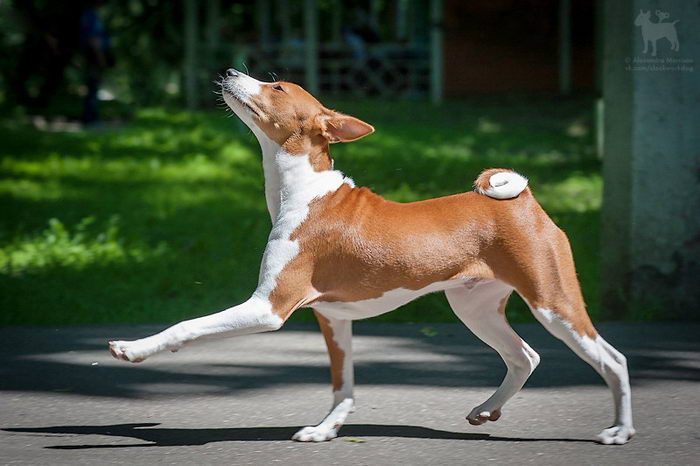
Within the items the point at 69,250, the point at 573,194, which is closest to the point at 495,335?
the point at 69,250

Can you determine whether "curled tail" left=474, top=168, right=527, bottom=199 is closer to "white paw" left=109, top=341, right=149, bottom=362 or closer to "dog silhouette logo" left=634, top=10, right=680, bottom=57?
"white paw" left=109, top=341, right=149, bottom=362

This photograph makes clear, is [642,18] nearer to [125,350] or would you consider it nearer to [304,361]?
[304,361]

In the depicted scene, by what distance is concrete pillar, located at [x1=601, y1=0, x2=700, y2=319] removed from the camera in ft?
25.3

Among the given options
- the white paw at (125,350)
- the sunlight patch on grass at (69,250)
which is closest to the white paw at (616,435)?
the white paw at (125,350)

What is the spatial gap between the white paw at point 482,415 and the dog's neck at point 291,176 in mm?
1282

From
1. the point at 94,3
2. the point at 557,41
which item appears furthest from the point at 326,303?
the point at 557,41

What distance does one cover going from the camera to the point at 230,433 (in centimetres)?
527

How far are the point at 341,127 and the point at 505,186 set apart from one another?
31.6 inches

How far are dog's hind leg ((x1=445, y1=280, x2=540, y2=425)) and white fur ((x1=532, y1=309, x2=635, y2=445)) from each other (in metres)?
0.33

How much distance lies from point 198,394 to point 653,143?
379cm

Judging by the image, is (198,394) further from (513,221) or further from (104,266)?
(104,266)

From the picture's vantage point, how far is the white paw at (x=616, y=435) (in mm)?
5020

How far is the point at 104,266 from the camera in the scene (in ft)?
31.7

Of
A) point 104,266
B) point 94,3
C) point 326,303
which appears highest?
point 94,3
